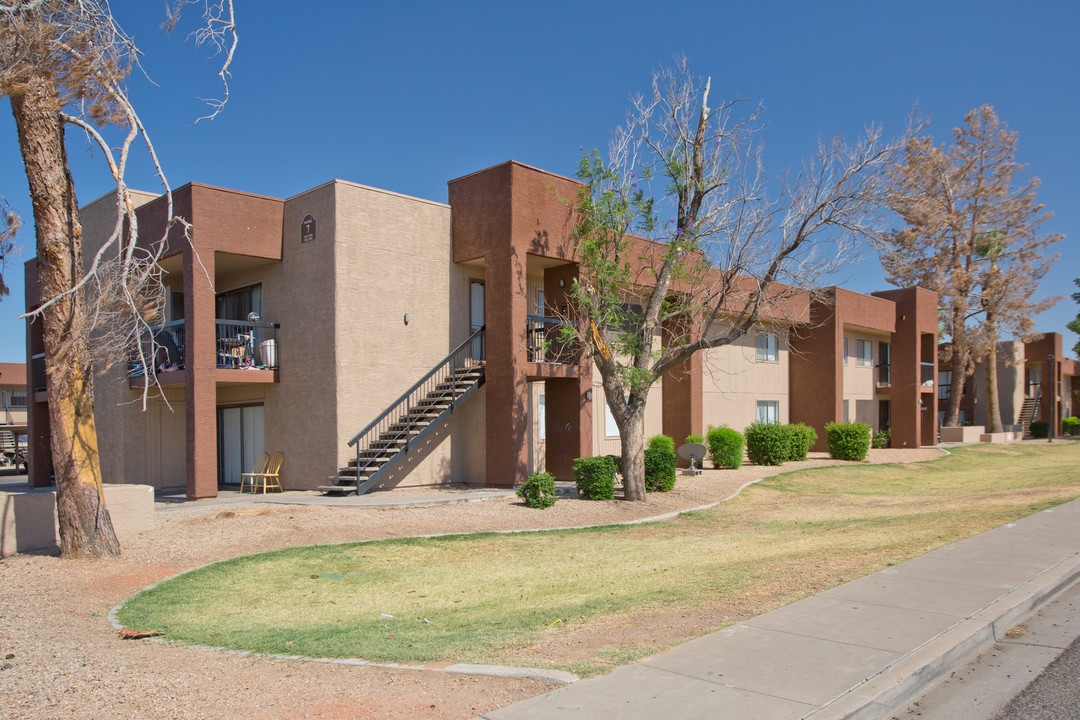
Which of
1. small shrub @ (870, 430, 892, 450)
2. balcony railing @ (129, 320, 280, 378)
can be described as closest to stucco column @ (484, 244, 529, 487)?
balcony railing @ (129, 320, 280, 378)

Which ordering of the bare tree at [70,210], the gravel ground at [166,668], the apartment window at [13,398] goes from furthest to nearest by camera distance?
the apartment window at [13,398]
the bare tree at [70,210]
the gravel ground at [166,668]

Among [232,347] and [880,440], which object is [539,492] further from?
[880,440]

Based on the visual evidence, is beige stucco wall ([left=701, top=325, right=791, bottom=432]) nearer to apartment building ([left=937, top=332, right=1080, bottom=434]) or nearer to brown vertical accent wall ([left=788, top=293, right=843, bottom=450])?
brown vertical accent wall ([left=788, top=293, right=843, bottom=450])

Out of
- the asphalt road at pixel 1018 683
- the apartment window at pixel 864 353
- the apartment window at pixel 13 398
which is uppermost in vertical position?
the apartment window at pixel 864 353

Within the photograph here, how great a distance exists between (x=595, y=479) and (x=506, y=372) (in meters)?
3.25

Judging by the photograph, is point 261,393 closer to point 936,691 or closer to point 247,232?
point 247,232

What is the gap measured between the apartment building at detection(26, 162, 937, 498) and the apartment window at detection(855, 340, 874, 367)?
17098 mm

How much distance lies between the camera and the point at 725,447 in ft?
78.3

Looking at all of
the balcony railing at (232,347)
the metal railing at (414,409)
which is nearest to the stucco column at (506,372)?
the metal railing at (414,409)

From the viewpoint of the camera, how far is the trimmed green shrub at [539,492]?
1514 centimetres

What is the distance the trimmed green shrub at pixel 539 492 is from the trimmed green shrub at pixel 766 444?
12232 millimetres

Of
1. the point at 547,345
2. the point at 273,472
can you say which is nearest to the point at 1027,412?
the point at 547,345

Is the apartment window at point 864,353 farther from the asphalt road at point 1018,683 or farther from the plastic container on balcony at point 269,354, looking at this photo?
the asphalt road at point 1018,683

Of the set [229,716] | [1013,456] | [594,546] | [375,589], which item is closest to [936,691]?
[229,716]
